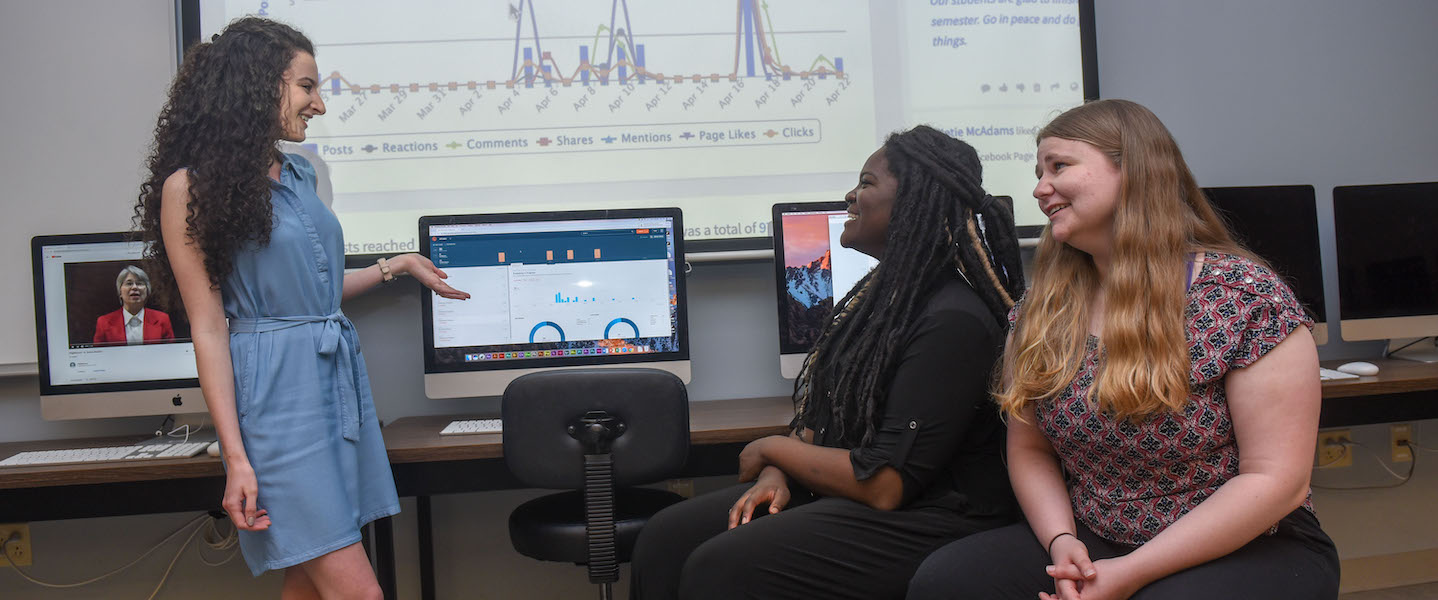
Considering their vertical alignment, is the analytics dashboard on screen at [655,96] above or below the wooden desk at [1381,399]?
above

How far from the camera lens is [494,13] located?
2434 millimetres

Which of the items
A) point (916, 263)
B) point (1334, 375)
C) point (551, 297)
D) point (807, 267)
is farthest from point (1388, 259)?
point (551, 297)

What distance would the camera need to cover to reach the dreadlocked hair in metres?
1.51

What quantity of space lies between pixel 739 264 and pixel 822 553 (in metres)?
1.26

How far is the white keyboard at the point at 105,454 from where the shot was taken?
1.88 meters

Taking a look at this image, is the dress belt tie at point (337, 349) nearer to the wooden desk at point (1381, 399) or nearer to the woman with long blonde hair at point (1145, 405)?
the woman with long blonde hair at point (1145, 405)

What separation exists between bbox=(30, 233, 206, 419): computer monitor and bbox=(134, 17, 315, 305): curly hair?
0.64 m

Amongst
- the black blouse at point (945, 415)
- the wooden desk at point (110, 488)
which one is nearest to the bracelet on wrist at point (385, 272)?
the wooden desk at point (110, 488)

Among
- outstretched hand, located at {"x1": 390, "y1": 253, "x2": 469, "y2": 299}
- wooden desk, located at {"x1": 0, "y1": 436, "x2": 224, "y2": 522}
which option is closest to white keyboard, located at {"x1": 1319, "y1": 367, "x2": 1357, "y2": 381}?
outstretched hand, located at {"x1": 390, "y1": 253, "x2": 469, "y2": 299}

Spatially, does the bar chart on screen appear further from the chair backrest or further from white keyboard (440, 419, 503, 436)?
the chair backrest

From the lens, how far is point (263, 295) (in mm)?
1487

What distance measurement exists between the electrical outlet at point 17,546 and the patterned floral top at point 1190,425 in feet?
8.58

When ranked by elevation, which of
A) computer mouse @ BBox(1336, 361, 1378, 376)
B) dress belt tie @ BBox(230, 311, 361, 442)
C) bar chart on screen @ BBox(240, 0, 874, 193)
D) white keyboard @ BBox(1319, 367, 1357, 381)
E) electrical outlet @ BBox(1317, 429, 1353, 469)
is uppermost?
bar chart on screen @ BBox(240, 0, 874, 193)

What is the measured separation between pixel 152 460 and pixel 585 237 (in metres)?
1.05
